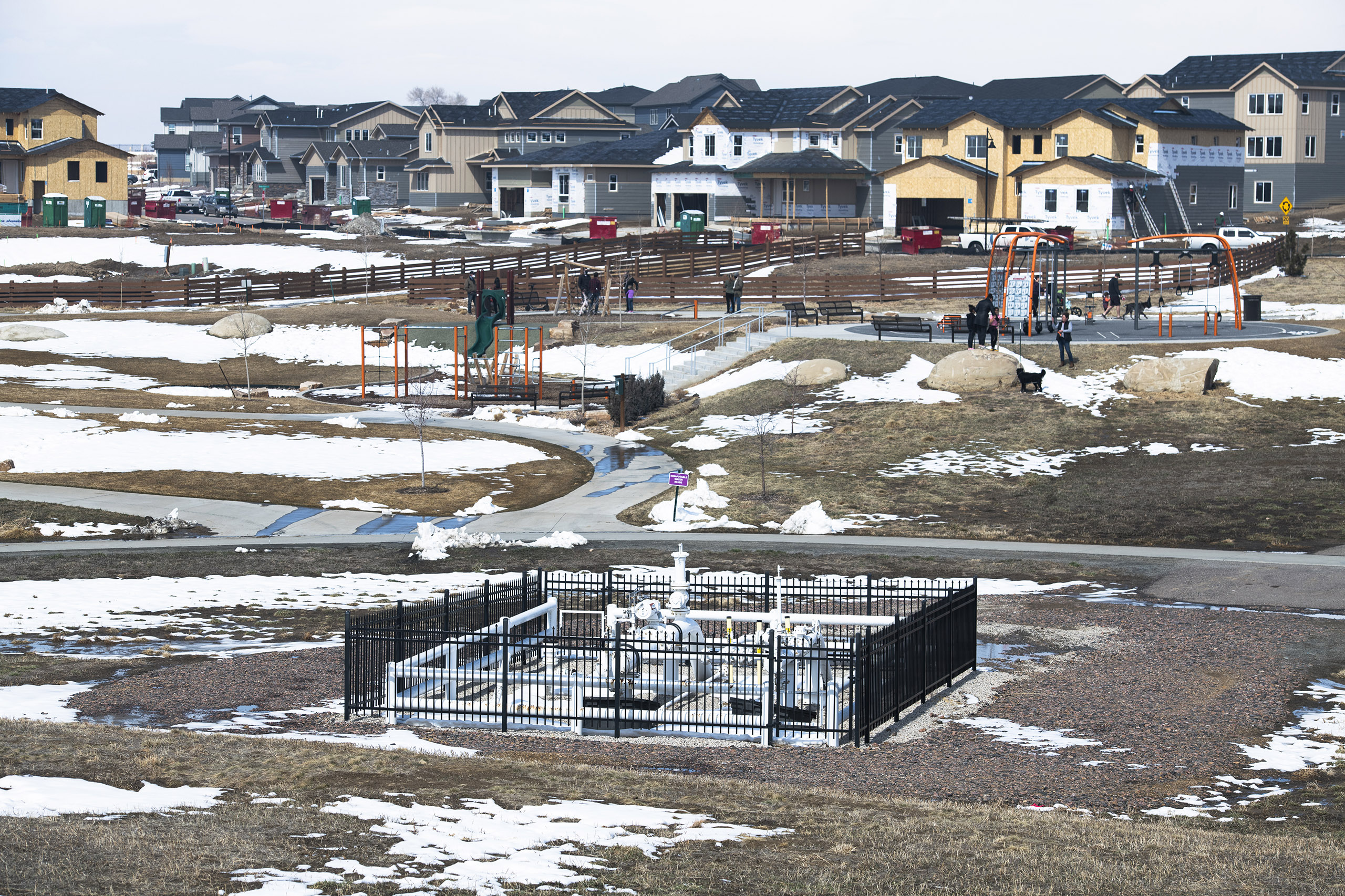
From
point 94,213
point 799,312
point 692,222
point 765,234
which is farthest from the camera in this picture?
point 94,213

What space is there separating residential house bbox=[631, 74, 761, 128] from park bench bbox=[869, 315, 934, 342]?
345 feet

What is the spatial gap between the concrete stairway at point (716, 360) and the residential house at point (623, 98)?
112426 mm

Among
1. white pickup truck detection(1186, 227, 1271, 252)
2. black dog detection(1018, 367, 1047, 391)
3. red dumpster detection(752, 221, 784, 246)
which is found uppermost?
red dumpster detection(752, 221, 784, 246)

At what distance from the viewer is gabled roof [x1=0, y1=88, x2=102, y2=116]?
4862 inches

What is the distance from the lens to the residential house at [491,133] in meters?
142

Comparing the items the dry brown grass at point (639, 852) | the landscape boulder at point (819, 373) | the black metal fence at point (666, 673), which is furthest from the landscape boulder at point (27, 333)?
the dry brown grass at point (639, 852)

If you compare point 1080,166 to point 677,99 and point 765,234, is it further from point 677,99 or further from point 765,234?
point 677,99

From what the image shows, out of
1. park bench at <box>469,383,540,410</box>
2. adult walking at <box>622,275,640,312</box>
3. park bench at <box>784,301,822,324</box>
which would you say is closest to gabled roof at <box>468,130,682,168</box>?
adult walking at <box>622,275,640,312</box>

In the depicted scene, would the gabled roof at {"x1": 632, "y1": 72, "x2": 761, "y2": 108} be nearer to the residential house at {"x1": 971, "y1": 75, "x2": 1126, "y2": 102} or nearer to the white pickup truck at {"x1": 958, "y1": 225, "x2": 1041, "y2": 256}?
the residential house at {"x1": 971, "y1": 75, "x2": 1126, "y2": 102}

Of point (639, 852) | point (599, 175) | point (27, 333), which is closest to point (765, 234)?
point (599, 175)

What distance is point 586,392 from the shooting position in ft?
178

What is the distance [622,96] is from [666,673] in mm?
162692

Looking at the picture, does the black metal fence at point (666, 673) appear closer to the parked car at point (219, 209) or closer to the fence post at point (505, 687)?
the fence post at point (505, 687)

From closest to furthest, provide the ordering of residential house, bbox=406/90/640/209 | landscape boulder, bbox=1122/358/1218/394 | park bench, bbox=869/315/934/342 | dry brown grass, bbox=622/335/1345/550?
dry brown grass, bbox=622/335/1345/550 < landscape boulder, bbox=1122/358/1218/394 < park bench, bbox=869/315/934/342 < residential house, bbox=406/90/640/209
